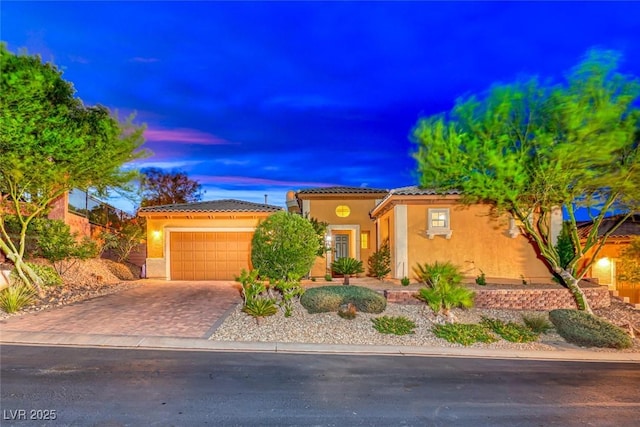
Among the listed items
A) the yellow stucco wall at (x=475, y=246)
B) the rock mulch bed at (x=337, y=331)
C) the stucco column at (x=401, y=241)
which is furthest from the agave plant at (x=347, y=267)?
the rock mulch bed at (x=337, y=331)

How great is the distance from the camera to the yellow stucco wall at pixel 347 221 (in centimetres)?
1811

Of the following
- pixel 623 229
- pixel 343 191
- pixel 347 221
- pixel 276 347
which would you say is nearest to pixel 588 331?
pixel 276 347

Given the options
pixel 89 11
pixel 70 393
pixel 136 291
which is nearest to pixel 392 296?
pixel 70 393

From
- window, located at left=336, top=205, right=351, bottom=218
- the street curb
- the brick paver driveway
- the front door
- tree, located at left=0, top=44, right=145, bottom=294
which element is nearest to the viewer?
the street curb

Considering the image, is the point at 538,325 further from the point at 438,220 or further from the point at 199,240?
the point at 199,240

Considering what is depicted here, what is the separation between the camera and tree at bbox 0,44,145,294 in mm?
9523

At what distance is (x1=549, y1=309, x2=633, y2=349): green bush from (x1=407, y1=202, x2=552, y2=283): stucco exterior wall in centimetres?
488

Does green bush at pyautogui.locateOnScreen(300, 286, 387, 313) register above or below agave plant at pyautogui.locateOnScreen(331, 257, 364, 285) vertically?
below

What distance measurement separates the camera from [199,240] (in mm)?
18594

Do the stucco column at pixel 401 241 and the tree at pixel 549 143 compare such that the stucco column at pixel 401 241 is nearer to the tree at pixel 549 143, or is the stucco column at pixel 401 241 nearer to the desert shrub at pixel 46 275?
the tree at pixel 549 143

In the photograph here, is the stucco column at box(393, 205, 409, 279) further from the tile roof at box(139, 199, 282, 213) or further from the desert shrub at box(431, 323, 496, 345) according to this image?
the tile roof at box(139, 199, 282, 213)

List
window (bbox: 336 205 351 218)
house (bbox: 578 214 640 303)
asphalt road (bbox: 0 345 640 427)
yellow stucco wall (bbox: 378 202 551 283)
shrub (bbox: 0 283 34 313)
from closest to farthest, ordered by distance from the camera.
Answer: asphalt road (bbox: 0 345 640 427) < shrub (bbox: 0 283 34 313) < yellow stucco wall (bbox: 378 202 551 283) < house (bbox: 578 214 640 303) < window (bbox: 336 205 351 218)

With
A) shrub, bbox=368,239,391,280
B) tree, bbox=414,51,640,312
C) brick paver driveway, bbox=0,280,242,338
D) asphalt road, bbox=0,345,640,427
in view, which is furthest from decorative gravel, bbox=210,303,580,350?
shrub, bbox=368,239,391,280

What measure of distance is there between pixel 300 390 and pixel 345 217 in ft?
43.2
